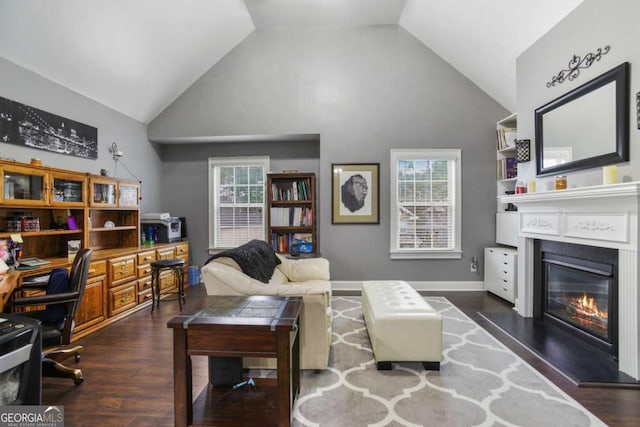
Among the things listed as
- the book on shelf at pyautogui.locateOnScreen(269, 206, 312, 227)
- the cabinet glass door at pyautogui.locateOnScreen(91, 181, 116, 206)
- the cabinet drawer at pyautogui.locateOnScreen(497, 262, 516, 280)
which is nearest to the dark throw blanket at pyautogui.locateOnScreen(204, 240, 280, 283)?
the book on shelf at pyautogui.locateOnScreen(269, 206, 312, 227)

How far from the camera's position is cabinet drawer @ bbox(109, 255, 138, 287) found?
125 inches

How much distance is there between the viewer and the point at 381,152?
4.37 meters

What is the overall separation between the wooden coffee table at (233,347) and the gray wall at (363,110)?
2.82 metres

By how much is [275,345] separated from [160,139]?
14.1 ft

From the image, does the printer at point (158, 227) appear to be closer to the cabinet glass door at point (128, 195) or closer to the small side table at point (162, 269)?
the cabinet glass door at point (128, 195)

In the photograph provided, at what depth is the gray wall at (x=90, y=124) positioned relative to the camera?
8.95 ft

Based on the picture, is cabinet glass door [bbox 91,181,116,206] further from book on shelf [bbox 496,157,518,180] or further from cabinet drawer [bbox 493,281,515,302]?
→ book on shelf [bbox 496,157,518,180]

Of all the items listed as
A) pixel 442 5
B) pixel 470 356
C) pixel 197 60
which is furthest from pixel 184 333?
pixel 442 5

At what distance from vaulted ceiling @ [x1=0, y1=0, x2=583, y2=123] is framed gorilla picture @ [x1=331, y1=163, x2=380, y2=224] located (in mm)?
1972

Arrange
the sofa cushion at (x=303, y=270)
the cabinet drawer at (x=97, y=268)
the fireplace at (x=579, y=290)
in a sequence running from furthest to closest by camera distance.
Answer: the sofa cushion at (x=303, y=270) < the cabinet drawer at (x=97, y=268) < the fireplace at (x=579, y=290)

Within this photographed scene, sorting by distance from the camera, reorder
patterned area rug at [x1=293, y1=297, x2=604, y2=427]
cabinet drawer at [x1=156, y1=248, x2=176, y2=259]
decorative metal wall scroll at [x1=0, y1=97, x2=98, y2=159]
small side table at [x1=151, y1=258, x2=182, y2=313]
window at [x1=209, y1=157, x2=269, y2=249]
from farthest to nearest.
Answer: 1. window at [x1=209, y1=157, x2=269, y2=249]
2. cabinet drawer at [x1=156, y1=248, x2=176, y2=259]
3. small side table at [x1=151, y1=258, x2=182, y2=313]
4. decorative metal wall scroll at [x1=0, y1=97, x2=98, y2=159]
5. patterned area rug at [x1=293, y1=297, x2=604, y2=427]

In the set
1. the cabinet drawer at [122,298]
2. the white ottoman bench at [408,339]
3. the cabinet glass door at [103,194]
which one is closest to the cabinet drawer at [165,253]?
the cabinet drawer at [122,298]

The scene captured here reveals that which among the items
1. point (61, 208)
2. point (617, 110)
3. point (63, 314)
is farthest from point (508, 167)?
point (61, 208)

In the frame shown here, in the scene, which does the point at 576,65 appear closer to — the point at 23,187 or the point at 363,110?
the point at 363,110
